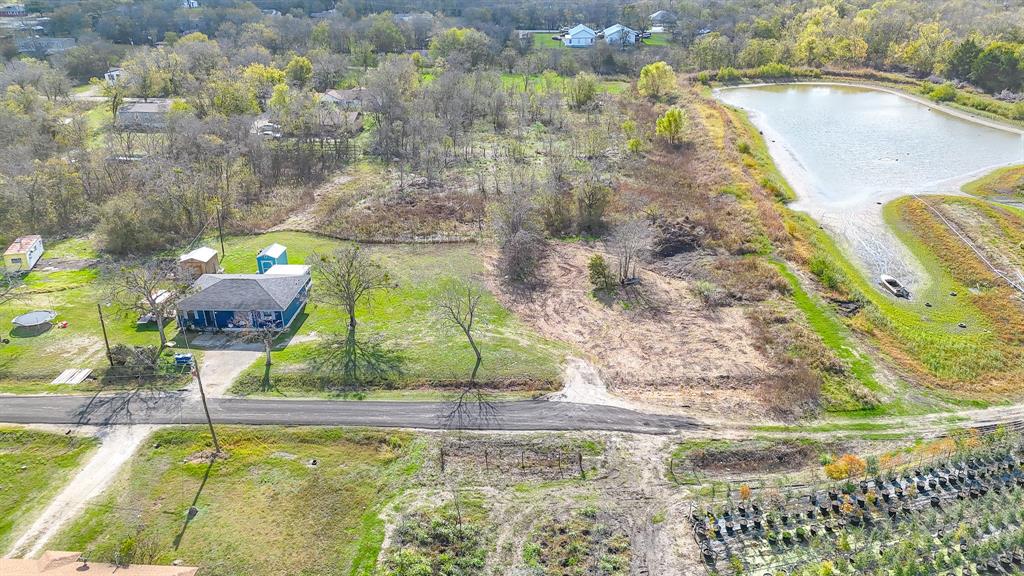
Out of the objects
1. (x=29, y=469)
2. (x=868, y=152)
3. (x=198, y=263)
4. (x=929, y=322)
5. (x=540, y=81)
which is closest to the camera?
→ (x=29, y=469)

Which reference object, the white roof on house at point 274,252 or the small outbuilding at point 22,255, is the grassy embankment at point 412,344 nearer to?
the white roof on house at point 274,252

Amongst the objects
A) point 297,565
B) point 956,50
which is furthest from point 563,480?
point 956,50

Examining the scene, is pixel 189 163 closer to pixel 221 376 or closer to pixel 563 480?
pixel 221 376

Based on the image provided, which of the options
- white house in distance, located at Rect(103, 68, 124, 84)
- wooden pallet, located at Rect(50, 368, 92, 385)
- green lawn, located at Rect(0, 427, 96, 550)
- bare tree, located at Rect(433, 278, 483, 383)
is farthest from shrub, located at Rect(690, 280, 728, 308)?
white house in distance, located at Rect(103, 68, 124, 84)

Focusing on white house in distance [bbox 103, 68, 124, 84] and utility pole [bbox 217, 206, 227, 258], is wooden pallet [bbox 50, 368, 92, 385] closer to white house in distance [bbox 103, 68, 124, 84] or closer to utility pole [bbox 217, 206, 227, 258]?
utility pole [bbox 217, 206, 227, 258]

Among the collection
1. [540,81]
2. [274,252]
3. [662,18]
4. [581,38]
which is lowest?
[274,252]

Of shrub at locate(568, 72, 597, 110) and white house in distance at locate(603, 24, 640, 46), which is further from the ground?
white house in distance at locate(603, 24, 640, 46)

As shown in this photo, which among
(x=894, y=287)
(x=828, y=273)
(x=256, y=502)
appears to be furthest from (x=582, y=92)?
(x=256, y=502)

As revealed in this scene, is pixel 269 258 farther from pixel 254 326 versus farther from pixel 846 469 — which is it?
pixel 846 469
